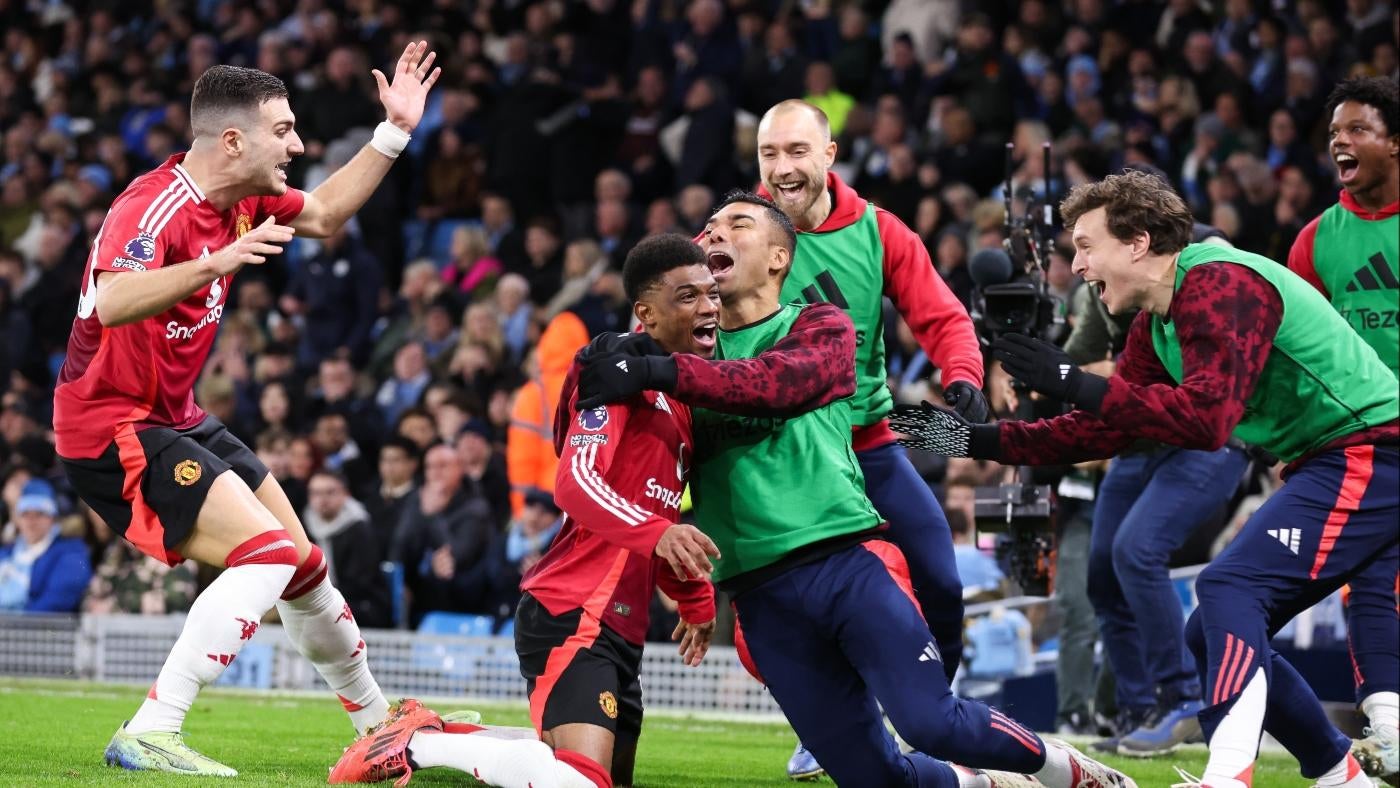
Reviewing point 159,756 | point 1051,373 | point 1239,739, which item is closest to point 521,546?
point 159,756

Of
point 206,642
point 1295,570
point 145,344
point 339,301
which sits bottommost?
point 206,642

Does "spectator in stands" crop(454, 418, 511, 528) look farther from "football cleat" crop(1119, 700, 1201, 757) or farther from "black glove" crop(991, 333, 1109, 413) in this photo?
"black glove" crop(991, 333, 1109, 413)

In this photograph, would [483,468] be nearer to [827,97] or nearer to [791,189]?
[827,97]

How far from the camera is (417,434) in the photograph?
42.9 feet

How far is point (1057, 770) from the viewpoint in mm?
5230

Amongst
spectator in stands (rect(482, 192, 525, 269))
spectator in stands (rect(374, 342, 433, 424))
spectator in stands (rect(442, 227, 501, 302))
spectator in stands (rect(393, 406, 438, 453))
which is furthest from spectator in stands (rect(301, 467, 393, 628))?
spectator in stands (rect(482, 192, 525, 269))

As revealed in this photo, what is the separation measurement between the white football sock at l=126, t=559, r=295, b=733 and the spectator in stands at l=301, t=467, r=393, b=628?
5881 millimetres

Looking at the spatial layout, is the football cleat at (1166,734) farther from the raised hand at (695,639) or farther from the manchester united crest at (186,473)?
the manchester united crest at (186,473)

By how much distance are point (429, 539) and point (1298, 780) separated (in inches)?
264

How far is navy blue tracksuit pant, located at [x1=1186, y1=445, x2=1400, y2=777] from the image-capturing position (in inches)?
207

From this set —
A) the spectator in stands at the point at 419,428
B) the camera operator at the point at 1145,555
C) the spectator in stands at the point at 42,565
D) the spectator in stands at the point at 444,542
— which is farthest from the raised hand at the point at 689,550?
the spectator in stands at the point at 42,565

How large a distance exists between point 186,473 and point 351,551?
599 centimetres

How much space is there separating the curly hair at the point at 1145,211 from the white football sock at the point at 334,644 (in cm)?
292

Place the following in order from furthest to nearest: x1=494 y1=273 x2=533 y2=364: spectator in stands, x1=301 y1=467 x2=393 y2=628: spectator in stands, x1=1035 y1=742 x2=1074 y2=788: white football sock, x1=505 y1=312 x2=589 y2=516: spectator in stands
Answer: x1=494 y1=273 x2=533 y2=364: spectator in stands
x1=505 y1=312 x2=589 y2=516: spectator in stands
x1=301 y1=467 x2=393 y2=628: spectator in stands
x1=1035 y1=742 x2=1074 y2=788: white football sock
